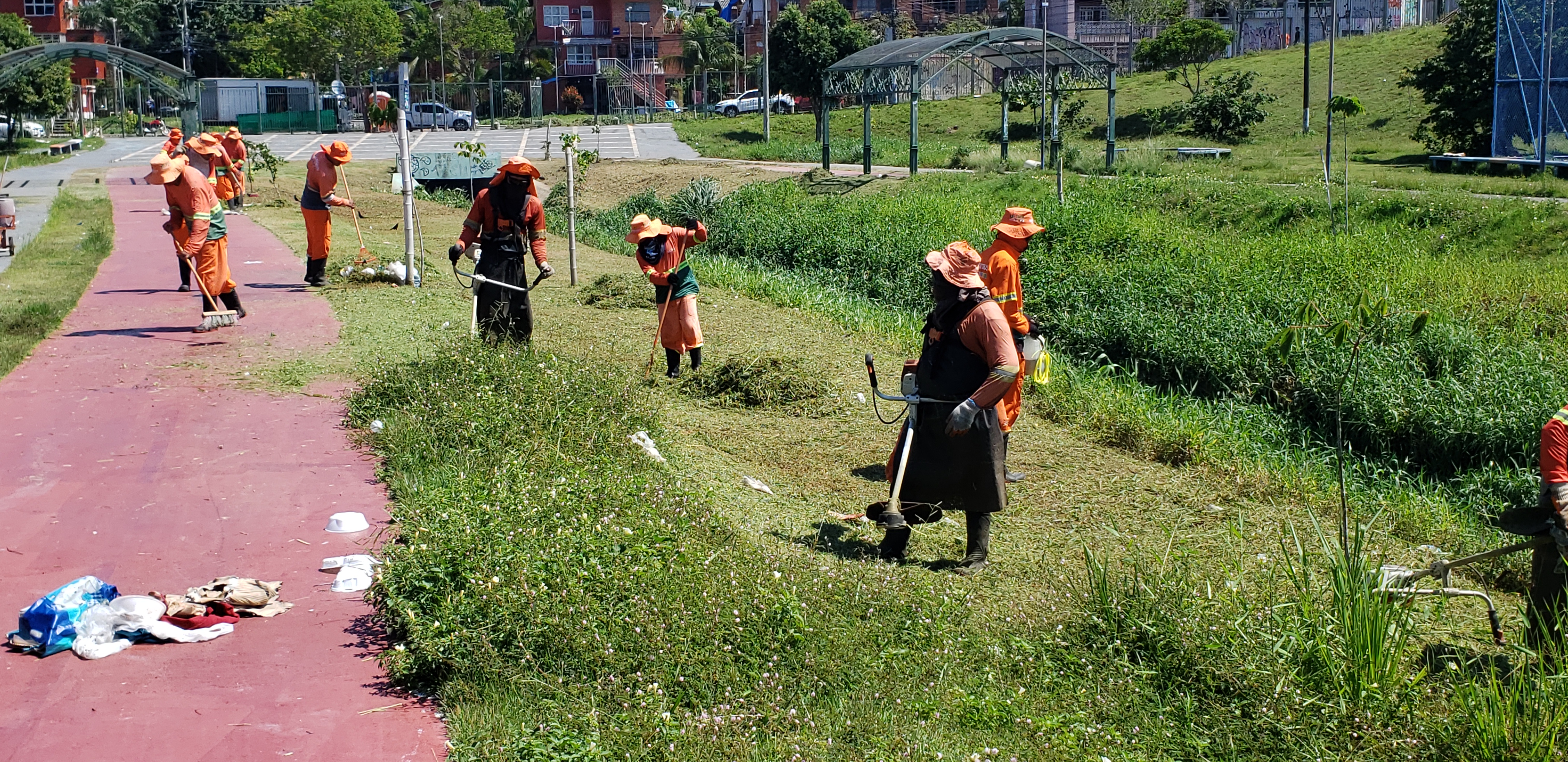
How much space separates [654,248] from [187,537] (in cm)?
464

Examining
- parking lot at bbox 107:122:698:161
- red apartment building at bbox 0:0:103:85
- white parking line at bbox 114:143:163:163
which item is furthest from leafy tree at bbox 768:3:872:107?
red apartment building at bbox 0:0:103:85

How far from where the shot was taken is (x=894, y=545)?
6895 millimetres

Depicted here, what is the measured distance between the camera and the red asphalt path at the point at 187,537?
15.5ft

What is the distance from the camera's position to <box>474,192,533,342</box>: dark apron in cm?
1031

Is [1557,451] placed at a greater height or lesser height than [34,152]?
lesser

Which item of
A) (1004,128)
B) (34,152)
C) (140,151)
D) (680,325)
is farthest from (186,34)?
(680,325)

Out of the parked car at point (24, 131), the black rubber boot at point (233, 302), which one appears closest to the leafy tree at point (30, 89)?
the parked car at point (24, 131)

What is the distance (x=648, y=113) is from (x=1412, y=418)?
5029 cm

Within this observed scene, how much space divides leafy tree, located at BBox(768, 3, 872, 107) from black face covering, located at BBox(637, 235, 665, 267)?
40.4m

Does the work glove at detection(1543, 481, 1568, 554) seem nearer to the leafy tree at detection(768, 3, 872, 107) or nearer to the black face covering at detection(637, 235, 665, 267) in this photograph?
the black face covering at detection(637, 235, 665, 267)

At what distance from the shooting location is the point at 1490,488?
9734mm

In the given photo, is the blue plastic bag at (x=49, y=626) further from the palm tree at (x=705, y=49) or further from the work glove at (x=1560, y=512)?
the palm tree at (x=705, y=49)

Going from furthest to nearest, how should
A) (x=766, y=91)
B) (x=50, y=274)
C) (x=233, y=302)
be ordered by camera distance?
(x=766, y=91) → (x=50, y=274) → (x=233, y=302)

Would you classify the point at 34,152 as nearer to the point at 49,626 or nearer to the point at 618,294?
the point at 618,294
